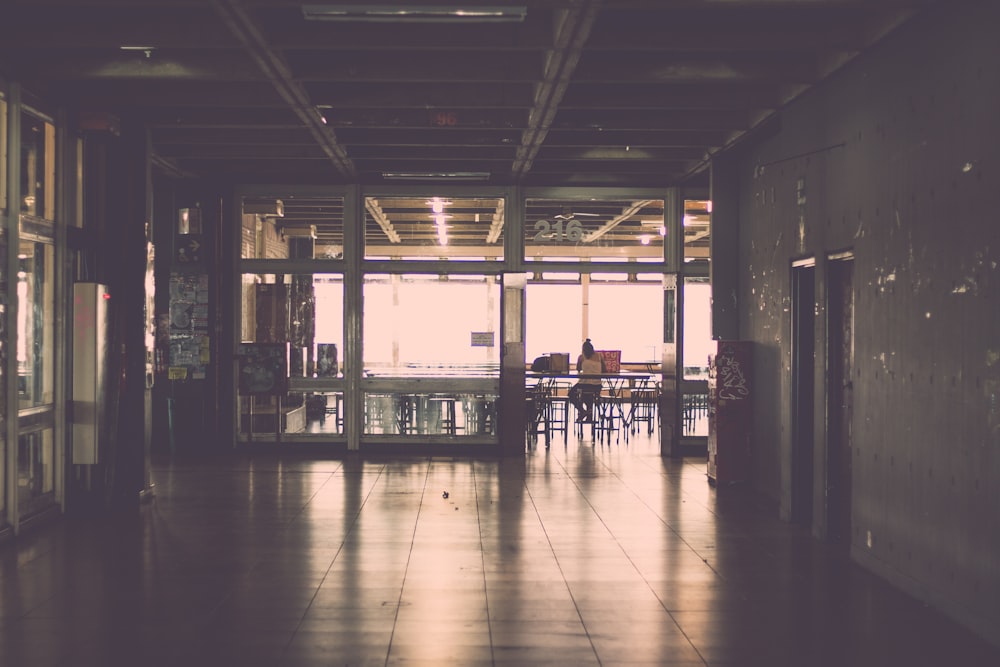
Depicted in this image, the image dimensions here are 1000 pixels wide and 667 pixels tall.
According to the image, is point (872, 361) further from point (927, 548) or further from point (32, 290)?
point (32, 290)

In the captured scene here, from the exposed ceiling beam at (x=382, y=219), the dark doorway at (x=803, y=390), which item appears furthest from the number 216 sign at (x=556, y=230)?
the dark doorway at (x=803, y=390)

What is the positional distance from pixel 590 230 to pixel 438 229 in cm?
183

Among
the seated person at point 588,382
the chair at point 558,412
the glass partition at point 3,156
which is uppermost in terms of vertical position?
the glass partition at point 3,156

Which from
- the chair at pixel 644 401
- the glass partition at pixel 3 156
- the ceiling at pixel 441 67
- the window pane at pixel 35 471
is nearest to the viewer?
the ceiling at pixel 441 67

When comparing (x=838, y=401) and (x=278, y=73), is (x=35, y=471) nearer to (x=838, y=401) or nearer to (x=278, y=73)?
(x=278, y=73)

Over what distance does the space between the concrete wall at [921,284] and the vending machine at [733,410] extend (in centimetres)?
134

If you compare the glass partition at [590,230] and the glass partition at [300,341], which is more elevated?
the glass partition at [590,230]


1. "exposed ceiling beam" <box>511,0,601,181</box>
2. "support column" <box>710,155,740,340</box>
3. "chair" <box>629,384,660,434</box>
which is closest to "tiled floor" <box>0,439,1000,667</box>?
"support column" <box>710,155,740,340</box>

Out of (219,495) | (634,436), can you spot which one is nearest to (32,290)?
(219,495)

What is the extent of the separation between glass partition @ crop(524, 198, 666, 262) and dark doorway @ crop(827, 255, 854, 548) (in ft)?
14.6

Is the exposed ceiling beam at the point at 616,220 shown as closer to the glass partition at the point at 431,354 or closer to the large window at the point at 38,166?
the glass partition at the point at 431,354

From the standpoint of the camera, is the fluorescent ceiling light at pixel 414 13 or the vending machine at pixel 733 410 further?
the vending machine at pixel 733 410

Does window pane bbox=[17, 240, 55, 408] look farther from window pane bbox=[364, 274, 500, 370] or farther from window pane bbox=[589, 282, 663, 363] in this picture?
window pane bbox=[589, 282, 663, 363]

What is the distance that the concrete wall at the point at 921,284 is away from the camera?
14.8 feet
